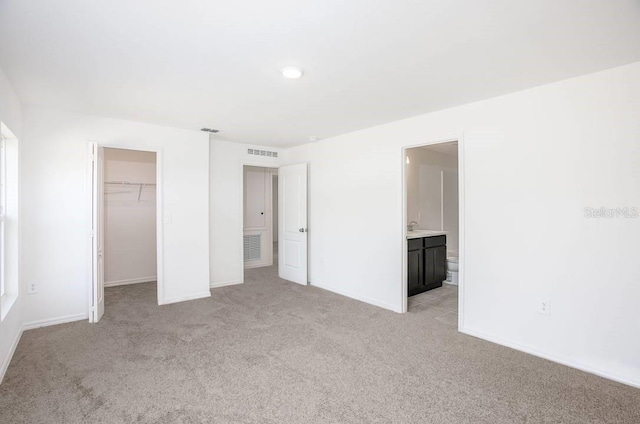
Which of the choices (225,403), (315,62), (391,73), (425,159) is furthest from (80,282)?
(425,159)

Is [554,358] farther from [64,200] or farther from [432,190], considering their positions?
[64,200]

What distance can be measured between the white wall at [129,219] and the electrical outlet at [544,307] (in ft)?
18.8

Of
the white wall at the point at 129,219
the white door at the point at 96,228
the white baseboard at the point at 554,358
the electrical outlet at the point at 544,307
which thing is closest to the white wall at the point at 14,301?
the white door at the point at 96,228

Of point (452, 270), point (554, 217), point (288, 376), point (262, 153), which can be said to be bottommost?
point (288, 376)

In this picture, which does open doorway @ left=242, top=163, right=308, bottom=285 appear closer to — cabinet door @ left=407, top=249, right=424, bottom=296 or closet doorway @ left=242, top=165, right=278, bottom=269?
closet doorway @ left=242, top=165, right=278, bottom=269

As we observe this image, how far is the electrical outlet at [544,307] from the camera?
9.43 ft

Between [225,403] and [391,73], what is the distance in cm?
280

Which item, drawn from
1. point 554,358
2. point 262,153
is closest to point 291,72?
point 554,358

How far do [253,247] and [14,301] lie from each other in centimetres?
432

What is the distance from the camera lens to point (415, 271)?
485 centimetres

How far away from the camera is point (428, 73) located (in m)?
2.64

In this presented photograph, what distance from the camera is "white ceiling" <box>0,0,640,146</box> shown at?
1.80 m

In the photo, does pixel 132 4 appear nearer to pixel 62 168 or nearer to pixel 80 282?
pixel 62 168

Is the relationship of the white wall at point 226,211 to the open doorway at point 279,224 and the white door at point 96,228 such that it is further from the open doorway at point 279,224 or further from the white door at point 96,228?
the white door at point 96,228
